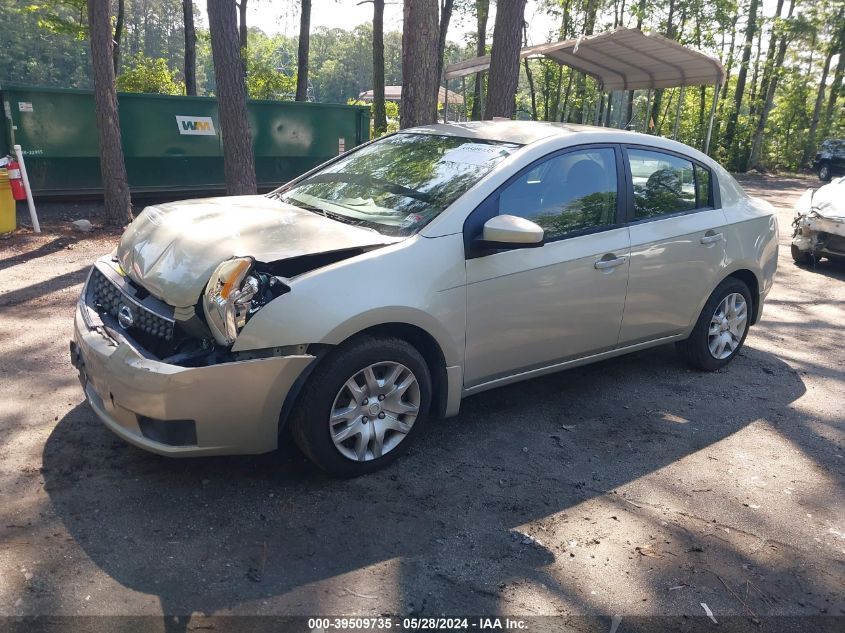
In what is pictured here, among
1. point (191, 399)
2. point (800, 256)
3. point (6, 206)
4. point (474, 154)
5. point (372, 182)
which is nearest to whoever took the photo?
point (191, 399)

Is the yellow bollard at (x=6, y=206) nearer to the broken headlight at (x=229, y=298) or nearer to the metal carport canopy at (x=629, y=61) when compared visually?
the broken headlight at (x=229, y=298)

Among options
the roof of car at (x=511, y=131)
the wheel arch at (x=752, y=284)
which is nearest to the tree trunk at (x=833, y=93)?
the wheel arch at (x=752, y=284)

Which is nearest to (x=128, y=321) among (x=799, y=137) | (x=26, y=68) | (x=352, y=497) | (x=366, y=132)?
(x=352, y=497)

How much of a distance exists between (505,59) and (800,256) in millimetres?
4801

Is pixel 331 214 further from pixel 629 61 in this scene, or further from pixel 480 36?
pixel 480 36

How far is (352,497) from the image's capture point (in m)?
3.40

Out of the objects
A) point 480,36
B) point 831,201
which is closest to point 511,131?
point 831,201

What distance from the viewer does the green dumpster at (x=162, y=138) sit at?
11.7m

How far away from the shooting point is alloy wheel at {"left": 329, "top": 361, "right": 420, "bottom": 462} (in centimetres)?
340

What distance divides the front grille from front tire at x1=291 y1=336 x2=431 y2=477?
720mm

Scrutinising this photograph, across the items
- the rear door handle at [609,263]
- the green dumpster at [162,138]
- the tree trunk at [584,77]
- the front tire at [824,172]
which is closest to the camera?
the rear door handle at [609,263]

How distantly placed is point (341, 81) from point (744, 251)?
10736 centimetres

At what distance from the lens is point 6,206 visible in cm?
906

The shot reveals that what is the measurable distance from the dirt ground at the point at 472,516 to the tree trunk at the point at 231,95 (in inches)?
202
